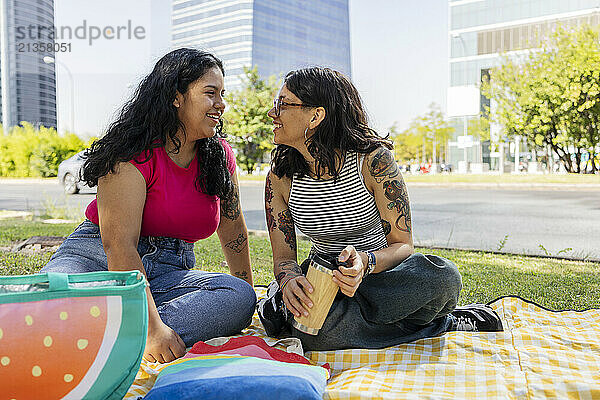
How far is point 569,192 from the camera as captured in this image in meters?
13.2

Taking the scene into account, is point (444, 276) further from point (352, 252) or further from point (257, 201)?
point (257, 201)

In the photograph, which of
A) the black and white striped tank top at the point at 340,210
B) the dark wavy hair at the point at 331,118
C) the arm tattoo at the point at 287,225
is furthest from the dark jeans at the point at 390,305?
the dark wavy hair at the point at 331,118

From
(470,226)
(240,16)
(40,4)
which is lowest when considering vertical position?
(470,226)

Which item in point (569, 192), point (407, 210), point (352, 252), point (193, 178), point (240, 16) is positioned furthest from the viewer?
point (240, 16)

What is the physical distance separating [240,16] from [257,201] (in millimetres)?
48237

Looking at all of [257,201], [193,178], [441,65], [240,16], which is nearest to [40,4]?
[257,201]

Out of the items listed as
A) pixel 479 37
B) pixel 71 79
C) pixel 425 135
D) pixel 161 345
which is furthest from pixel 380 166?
pixel 479 37

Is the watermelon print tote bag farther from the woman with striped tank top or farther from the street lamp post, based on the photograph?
the street lamp post

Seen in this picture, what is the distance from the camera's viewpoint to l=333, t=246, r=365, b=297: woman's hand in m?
1.91

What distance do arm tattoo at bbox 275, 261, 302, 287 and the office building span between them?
10.8m

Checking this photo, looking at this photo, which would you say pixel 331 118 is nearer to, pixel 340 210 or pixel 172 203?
pixel 340 210

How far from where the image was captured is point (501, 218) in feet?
27.6

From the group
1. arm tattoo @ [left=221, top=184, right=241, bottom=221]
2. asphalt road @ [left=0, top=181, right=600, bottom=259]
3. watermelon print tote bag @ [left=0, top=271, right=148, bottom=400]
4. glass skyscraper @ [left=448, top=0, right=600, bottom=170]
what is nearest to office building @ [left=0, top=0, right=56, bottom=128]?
asphalt road @ [left=0, top=181, right=600, bottom=259]

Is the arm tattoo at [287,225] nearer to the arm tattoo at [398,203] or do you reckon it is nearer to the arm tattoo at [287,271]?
the arm tattoo at [287,271]
